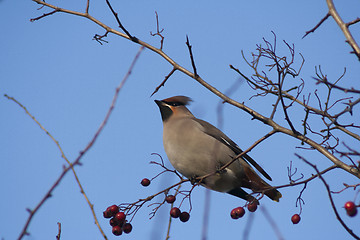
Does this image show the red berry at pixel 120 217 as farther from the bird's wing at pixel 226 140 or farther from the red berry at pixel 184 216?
the bird's wing at pixel 226 140

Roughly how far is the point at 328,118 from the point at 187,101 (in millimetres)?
2453

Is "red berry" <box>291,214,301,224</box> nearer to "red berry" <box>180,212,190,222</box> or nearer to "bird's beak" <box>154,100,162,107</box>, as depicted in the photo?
"red berry" <box>180,212,190,222</box>

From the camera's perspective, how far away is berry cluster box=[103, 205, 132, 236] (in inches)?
134

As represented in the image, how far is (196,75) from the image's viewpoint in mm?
3395

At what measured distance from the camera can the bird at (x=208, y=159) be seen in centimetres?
445

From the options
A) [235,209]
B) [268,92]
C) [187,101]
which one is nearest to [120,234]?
[235,209]

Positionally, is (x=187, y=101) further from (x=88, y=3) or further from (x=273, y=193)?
(x=88, y=3)

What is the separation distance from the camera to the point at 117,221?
11.3 ft

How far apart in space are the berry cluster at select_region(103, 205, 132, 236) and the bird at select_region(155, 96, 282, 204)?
1.00 meters

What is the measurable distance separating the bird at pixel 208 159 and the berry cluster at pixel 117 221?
999 mm

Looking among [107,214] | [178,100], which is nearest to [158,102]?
[178,100]

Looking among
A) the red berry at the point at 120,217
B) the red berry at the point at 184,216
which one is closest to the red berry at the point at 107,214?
the red berry at the point at 120,217

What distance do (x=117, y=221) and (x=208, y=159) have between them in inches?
50.6

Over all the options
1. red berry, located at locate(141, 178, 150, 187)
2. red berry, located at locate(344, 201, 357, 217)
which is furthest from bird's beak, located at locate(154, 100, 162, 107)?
red berry, located at locate(344, 201, 357, 217)
